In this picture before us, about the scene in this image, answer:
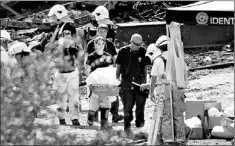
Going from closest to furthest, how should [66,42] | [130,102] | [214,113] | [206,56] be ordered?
[214,113]
[130,102]
[66,42]
[206,56]

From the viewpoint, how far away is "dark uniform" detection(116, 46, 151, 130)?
12.4 m

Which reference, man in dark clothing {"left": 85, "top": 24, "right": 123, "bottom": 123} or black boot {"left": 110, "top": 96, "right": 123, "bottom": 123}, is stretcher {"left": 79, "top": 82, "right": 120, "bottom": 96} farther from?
black boot {"left": 110, "top": 96, "right": 123, "bottom": 123}

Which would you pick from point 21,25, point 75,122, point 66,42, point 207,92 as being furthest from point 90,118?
point 21,25

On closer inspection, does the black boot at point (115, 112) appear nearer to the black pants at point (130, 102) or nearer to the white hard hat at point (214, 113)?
the black pants at point (130, 102)

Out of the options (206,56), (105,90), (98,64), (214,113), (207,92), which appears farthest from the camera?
(206,56)

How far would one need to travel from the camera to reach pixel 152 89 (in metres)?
12.0

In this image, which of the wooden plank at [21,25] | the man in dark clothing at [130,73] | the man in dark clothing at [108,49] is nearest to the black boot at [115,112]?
the man in dark clothing at [108,49]

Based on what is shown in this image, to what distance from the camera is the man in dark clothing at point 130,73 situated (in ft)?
40.5

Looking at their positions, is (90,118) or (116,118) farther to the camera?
(116,118)

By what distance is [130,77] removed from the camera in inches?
489

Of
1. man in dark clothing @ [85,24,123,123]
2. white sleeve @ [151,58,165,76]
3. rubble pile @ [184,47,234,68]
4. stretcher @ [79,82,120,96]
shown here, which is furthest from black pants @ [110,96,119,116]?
rubble pile @ [184,47,234,68]

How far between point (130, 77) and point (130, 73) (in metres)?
0.07

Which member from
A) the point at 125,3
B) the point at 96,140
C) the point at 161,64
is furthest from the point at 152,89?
the point at 125,3

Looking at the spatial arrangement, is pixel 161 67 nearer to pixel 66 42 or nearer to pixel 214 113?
pixel 214 113
